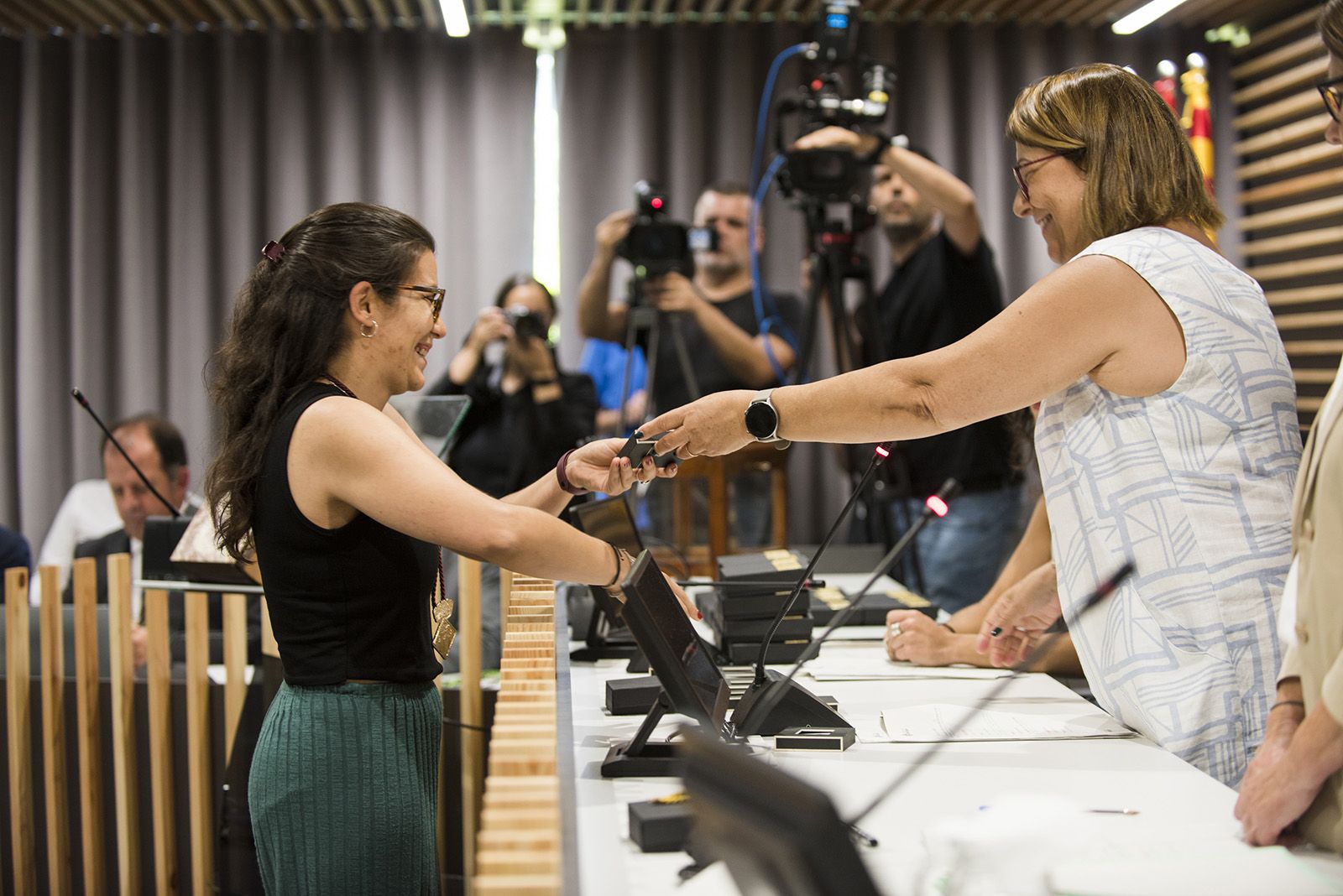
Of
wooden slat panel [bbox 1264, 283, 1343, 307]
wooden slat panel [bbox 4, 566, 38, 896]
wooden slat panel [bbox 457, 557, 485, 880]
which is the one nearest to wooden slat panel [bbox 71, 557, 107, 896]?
wooden slat panel [bbox 4, 566, 38, 896]

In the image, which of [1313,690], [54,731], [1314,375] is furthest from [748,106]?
[1313,690]

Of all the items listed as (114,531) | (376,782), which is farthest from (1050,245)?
(114,531)

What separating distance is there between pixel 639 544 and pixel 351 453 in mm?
666

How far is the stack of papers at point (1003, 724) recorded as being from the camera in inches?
62.9

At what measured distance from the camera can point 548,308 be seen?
4152 mm

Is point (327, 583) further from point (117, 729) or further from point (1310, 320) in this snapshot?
point (1310, 320)

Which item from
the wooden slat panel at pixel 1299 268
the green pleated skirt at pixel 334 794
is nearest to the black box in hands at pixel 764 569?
the green pleated skirt at pixel 334 794

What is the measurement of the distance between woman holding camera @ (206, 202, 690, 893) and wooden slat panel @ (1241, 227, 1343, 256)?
13.1 ft

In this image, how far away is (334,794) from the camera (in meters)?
1.60

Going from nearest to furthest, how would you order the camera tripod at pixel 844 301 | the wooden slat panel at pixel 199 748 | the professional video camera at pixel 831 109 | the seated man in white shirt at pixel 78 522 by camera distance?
the wooden slat panel at pixel 199 748, the professional video camera at pixel 831 109, the camera tripod at pixel 844 301, the seated man in white shirt at pixel 78 522

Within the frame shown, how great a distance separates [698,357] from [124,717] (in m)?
2.01

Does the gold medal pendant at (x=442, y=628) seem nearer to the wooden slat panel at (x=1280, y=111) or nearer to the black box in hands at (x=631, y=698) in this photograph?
the black box in hands at (x=631, y=698)

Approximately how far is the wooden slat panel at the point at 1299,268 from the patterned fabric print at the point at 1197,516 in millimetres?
3273

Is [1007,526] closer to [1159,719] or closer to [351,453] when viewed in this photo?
[1159,719]
